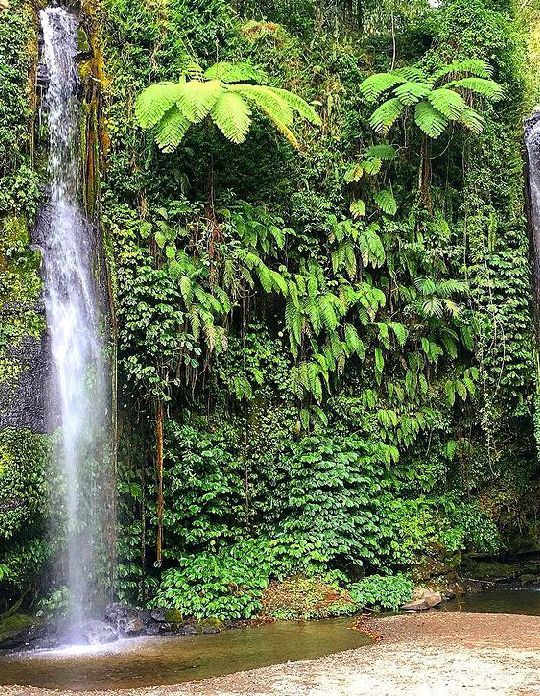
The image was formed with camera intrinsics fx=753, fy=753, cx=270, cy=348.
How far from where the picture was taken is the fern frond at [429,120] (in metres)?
13.1

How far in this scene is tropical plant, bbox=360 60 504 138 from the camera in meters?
13.1

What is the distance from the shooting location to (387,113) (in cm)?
1340

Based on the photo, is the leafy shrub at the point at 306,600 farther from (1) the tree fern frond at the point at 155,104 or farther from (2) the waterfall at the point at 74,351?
(1) the tree fern frond at the point at 155,104

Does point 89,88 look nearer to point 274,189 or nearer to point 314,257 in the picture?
point 274,189

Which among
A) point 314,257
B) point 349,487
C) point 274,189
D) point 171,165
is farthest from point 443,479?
point 171,165

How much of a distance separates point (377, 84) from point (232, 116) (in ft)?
12.1

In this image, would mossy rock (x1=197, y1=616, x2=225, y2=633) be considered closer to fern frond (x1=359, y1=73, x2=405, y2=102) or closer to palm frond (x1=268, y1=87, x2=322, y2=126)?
palm frond (x1=268, y1=87, x2=322, y2=126)

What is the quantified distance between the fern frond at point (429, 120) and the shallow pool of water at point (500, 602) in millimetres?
7802

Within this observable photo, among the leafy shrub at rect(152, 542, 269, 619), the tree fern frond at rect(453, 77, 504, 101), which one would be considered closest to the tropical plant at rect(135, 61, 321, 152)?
the tree fern frond at rect(453, 77, 504, 101)

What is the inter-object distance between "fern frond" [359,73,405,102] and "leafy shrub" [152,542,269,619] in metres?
8.29

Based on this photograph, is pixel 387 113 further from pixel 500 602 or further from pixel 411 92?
pixel 500 602

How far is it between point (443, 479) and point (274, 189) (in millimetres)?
6011

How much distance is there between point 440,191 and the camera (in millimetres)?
14469

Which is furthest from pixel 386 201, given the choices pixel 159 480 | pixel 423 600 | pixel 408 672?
pixel 408 672
